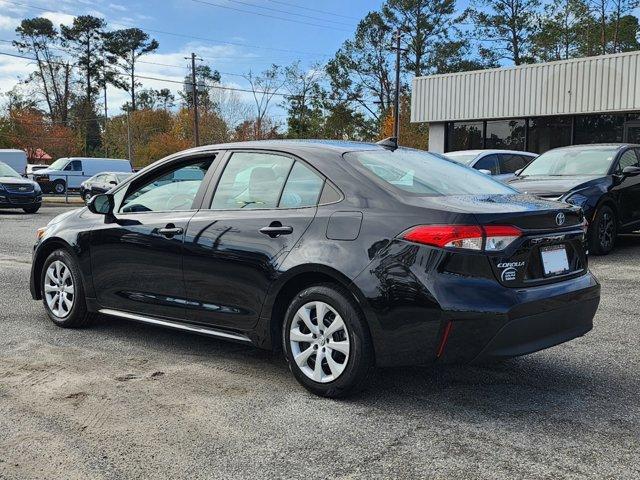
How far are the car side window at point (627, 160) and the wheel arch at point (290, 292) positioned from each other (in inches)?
291

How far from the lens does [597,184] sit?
30.6 ft

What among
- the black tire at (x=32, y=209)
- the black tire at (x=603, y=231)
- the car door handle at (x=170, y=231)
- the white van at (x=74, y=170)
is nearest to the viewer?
the car door handle at (x=170, y=231)

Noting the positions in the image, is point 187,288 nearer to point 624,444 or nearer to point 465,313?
point 465,313

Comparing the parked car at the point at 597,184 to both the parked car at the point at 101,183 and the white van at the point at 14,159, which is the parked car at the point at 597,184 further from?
the white van at the point at 14,159

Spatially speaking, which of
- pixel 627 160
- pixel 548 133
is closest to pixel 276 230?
pixel 627 160

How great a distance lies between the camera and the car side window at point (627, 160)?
9.86m

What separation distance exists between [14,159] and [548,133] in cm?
2331

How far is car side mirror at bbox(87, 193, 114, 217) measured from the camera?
16.9ft

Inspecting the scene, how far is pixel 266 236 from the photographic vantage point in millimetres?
4102

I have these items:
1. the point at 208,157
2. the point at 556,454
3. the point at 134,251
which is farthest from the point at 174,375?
the point at 556,454

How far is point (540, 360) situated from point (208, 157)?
2689 mm

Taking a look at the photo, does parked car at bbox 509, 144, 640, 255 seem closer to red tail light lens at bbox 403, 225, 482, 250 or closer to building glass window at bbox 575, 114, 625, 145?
red tail light lens at bbox 403, 225, 482, 250

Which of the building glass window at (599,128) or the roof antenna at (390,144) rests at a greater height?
the building glass window at (599,128)

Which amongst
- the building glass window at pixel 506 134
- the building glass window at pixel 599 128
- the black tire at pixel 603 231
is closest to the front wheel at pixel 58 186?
the building glass window at pixel 506 134
